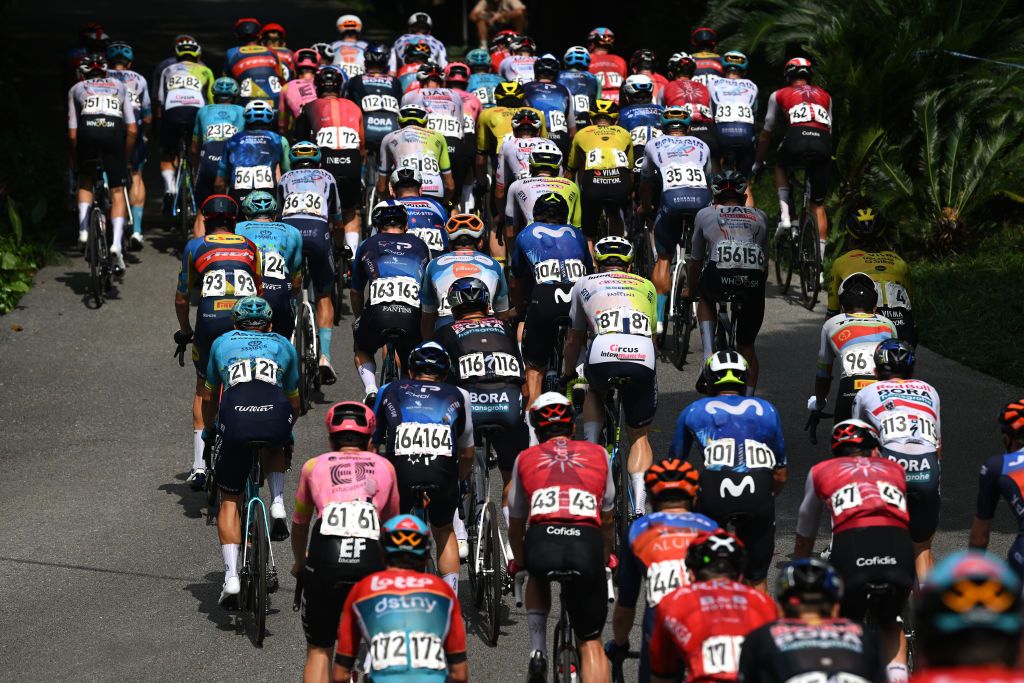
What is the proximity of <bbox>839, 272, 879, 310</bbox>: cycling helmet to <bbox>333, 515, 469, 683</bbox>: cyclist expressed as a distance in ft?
16.7

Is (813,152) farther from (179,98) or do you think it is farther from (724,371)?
(724,371)

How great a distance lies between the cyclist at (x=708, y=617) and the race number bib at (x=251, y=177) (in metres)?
9.72

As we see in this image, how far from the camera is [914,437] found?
990 centimetres

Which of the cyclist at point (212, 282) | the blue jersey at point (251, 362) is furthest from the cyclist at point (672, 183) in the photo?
the blue jersey at point (251, 362)

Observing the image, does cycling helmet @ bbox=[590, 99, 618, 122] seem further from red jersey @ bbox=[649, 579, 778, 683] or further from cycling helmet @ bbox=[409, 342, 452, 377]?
red jersey @ bbox=[649, 579, 778, 683]

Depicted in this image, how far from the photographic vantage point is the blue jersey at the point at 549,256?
43.4 feet

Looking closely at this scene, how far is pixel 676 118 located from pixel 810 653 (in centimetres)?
1006

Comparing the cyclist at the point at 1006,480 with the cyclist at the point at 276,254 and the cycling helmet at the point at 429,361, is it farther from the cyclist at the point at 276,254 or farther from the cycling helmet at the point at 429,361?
the cyclist at the point at 276,254

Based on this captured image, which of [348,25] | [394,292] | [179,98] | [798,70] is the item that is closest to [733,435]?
[394,292]

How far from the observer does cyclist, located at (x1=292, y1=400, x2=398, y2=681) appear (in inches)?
338

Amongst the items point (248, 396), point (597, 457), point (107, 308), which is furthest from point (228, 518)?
point (107, 308)

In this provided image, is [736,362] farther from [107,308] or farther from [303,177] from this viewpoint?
[107,308]

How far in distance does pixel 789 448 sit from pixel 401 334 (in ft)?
11.6

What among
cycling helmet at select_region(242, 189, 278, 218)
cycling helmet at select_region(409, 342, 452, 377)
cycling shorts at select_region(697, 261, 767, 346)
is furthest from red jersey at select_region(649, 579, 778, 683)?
cycling helmet at select_region(242, 189, 278, 218)
